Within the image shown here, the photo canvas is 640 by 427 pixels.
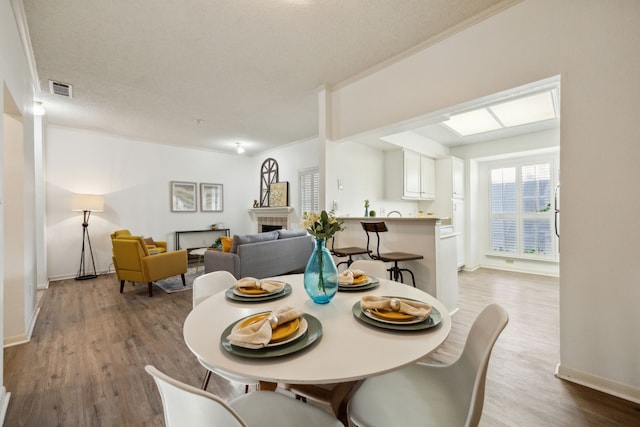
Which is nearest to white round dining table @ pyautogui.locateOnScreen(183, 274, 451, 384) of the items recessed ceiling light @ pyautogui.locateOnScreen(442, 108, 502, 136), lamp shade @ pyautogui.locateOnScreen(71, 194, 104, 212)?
recessed ceiling light @ pyautogui.locateOnScreen(442, 108, 502, 136)

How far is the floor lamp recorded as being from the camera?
15.1 ft

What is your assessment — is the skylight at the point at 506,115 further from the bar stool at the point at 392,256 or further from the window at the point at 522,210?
the bar stool at the point at 392,256

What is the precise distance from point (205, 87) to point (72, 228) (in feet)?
13.1

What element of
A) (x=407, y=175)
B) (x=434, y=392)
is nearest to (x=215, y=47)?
(x=434, y=392)

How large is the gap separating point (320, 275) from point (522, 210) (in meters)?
5.52

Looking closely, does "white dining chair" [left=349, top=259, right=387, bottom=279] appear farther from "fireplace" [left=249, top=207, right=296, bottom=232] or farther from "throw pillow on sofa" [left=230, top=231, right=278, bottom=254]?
"fireplace" [left=249, top=207, right=296, bottom=232]

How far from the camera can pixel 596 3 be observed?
5.69 ft

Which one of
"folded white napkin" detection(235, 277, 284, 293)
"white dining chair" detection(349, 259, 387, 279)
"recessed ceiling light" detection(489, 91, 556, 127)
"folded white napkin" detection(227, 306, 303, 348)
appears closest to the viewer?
"folded white napkin" detection(227, 306, 303, 348)

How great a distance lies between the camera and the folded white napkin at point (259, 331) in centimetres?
81

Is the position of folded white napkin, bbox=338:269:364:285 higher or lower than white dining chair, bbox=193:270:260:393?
higher

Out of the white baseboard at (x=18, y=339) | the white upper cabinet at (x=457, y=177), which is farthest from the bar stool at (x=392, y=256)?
the white baseboard at (x=18, y=339)

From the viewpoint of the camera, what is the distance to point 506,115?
3795 millimetres

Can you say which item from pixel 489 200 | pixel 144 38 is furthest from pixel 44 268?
pixel 489 200

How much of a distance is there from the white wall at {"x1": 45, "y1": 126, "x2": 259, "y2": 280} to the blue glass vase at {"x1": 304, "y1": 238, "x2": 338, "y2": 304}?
585cm
